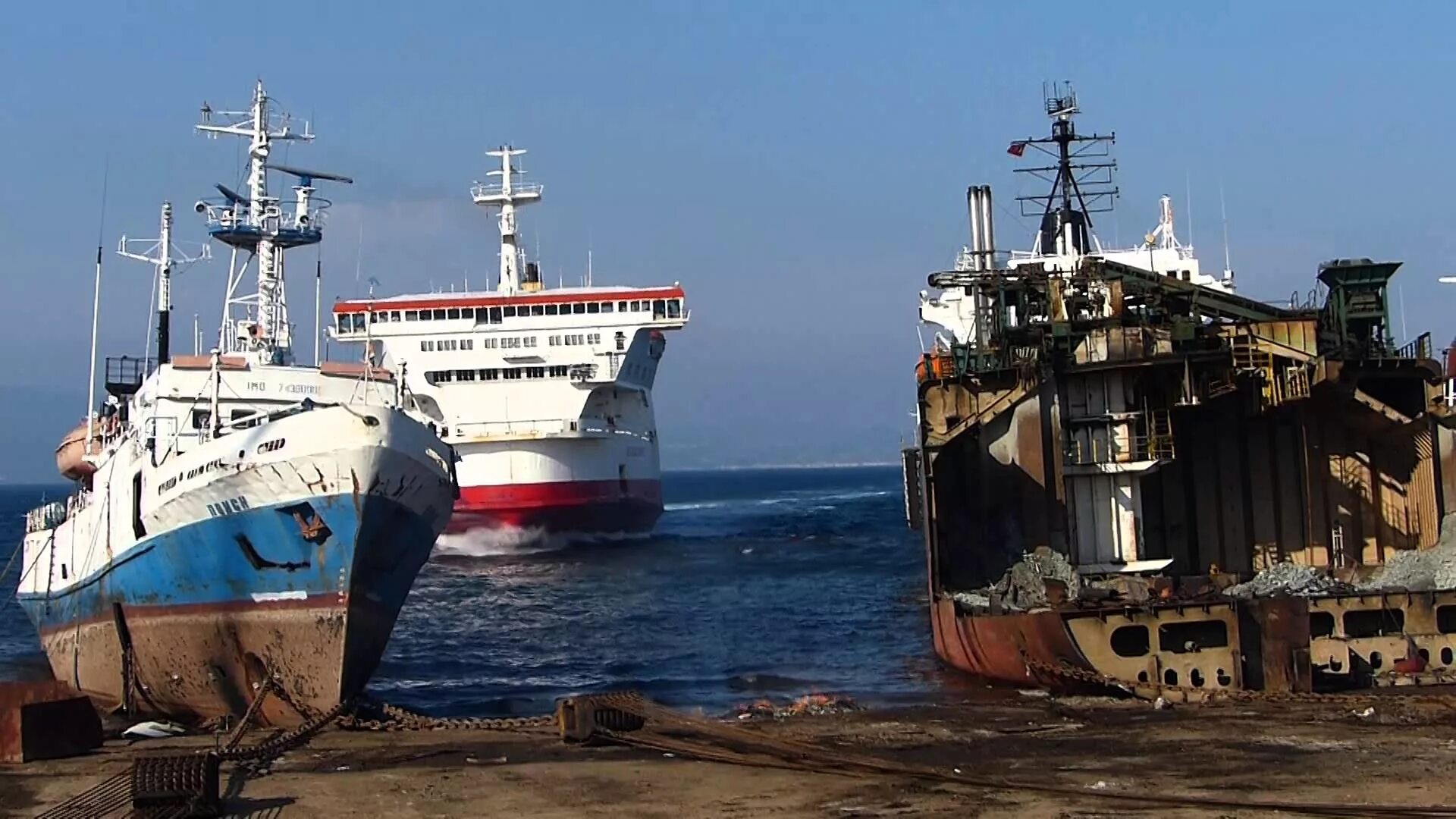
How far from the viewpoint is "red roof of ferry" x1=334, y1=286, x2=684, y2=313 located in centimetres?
5822

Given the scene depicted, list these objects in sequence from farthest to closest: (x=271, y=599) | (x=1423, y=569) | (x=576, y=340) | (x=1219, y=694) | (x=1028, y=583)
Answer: (x=576, y=340) < (x=1028, y=583) < (x=1423, y=569) < (x=271, y=599) < (x=1219, y=694)

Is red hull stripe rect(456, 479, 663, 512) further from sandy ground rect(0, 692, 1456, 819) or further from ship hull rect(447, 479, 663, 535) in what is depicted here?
sandy ground rect(0, 692, 1456, 819)

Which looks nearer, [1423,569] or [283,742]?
[283,742]

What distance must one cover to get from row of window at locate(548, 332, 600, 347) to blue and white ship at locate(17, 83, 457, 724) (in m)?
32.2

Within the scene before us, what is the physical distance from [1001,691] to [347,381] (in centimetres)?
1173

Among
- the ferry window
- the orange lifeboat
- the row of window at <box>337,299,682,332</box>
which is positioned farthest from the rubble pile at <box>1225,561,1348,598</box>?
the row of window at <box>337,299,682,332</box>

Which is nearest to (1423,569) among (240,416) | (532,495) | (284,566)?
(284,566)

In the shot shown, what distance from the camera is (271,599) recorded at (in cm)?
1966

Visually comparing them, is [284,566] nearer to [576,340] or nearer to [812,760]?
[812,760]

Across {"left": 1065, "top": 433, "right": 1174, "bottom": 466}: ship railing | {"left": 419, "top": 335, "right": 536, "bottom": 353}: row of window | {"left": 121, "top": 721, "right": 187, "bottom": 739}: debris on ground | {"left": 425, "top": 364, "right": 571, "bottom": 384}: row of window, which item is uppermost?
{"left": 419, "top": 335, "right": 536, "bottom": 353}: row of window

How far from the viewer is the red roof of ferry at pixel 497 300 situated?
58219 mm

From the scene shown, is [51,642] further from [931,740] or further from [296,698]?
[931,740]

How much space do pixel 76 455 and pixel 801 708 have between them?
56.5 feet

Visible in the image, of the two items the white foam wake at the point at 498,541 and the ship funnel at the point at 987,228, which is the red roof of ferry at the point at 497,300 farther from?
the ship funnel at the point at 987,228
